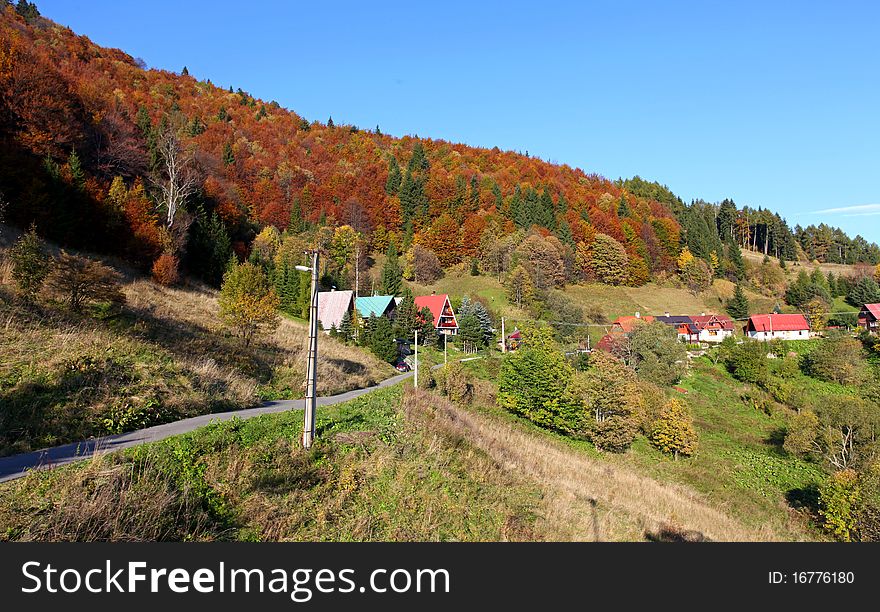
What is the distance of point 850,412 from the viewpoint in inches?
1399

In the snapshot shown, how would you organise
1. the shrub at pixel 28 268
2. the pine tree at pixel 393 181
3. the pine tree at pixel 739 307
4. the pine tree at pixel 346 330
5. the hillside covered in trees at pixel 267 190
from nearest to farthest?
the shrub at pixel 28 268 → the hillside covered in trees at pixel 267 190 → the pine tree at pixel 346 330 → the pine tree at pixel 739 307 → the pine tree at pixel 393 181

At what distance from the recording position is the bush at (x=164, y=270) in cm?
3466

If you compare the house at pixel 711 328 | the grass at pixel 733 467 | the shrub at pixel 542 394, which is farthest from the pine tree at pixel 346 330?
the house at pixel 711 328

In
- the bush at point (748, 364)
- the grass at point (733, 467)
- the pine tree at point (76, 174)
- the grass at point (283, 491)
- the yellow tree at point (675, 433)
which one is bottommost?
the grass at point (733, 467)

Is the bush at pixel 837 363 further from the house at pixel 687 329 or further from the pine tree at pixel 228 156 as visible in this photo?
the pine tree at pixel 228 156

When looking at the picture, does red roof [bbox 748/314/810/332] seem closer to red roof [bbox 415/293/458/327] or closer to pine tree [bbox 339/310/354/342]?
red roof [bbox 415/293/458/327]

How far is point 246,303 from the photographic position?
2609 cm

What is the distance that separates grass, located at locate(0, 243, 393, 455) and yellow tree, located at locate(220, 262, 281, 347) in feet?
3.56

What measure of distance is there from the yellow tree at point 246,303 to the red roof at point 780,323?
76351 millimetres

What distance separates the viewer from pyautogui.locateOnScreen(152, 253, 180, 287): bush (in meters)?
34.7

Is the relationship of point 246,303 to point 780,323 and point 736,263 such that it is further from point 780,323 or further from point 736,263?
point 736,263

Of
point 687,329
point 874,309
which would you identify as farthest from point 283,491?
point 874,309

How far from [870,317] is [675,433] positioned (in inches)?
2687

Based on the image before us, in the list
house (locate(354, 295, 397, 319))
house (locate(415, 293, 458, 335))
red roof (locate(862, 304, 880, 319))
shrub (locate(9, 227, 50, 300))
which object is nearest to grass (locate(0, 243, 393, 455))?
shrub (locate(9, 227, 50, 300))
